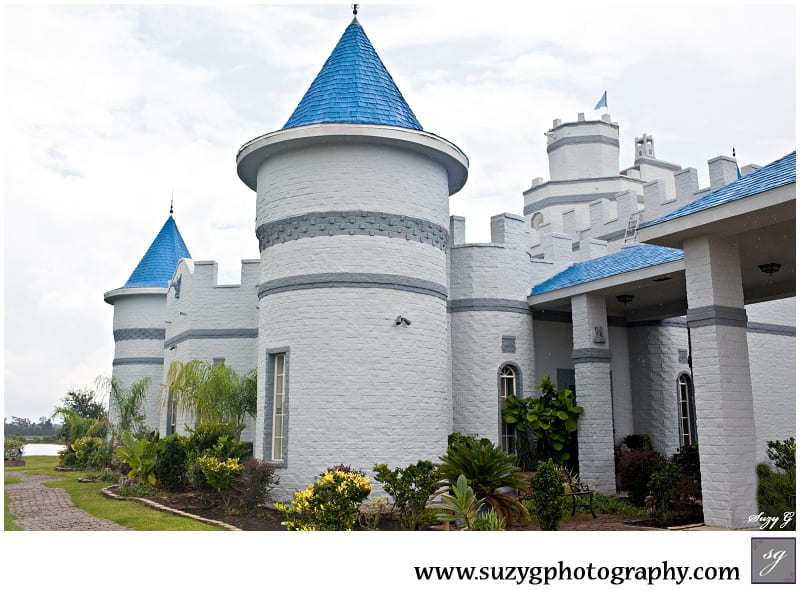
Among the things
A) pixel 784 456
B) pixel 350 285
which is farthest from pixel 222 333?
pixel 784 456

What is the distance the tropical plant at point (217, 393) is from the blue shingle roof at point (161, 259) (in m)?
7.73

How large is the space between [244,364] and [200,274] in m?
2.67

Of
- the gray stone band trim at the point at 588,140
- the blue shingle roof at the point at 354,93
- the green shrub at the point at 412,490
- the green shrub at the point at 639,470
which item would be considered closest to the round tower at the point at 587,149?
the gray stone band trim at the point at 588,140

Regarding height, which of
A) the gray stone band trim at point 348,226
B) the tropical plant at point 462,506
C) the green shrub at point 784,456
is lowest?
the tropical plant at point 462,506

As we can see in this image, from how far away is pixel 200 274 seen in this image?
60.0 ft

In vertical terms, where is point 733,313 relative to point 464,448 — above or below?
above

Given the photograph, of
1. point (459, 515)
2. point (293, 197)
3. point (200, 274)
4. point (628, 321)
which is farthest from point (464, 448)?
point (200, 274)

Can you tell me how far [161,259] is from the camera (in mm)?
24484

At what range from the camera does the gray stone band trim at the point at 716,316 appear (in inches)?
384

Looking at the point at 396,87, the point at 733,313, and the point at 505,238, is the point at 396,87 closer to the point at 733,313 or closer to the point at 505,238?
the point at 505,238

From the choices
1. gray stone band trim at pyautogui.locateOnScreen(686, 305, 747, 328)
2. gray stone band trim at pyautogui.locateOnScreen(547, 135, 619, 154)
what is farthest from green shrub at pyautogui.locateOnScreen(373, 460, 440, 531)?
gray stone band trim at pyautogui.locateOnScreen(547, 135, 619, 154)

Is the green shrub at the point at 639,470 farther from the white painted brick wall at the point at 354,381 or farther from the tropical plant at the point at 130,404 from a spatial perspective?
the tropical plant at the point at 130,404
